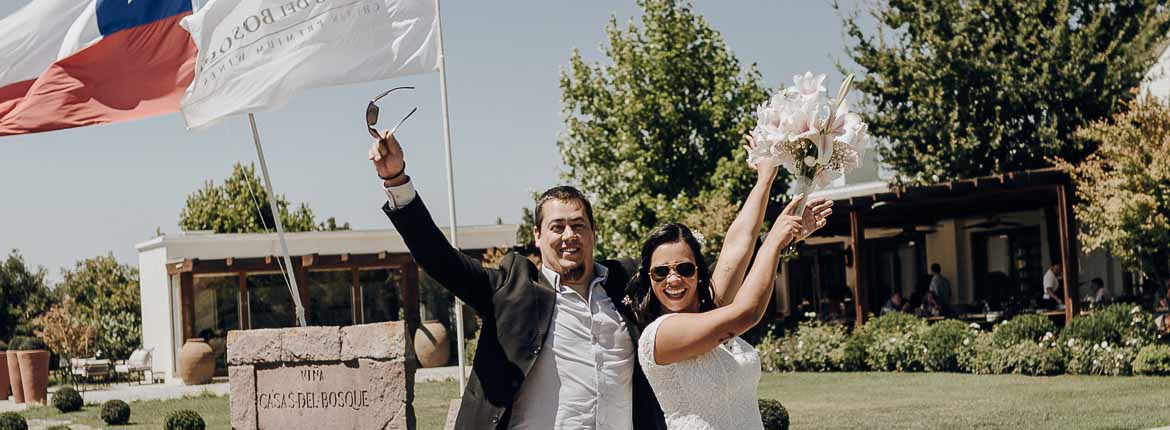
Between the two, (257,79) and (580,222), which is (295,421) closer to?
(257,79)

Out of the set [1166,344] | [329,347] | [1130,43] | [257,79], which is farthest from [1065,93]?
[329,347]

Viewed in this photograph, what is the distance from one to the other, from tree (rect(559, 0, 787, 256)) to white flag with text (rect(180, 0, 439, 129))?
50.9 ft

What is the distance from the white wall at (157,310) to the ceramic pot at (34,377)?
22.0 feet

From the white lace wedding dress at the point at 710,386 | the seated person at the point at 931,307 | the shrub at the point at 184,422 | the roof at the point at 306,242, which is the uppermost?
the roof at the point at 306,242

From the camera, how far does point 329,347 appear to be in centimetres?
1070

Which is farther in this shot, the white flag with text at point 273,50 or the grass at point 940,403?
the grass at point 940,403

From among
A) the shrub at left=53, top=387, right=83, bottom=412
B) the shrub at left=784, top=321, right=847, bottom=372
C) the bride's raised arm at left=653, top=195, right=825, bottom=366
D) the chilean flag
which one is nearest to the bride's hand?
the bride's raised arm at left=653, top=195, right=825, bottom=366

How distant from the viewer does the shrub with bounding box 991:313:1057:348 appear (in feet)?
66.8

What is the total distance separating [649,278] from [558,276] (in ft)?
1.78

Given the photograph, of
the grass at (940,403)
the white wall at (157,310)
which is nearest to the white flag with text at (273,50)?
the grass at (940,403)

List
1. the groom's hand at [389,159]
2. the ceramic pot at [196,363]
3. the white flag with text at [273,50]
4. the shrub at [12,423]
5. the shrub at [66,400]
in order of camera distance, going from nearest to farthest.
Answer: the groom's hand at [389,159], the white flag with text at [273,50], the shrub at [12,423], the shrub at [66,400], the ceramic pot at [196,363]

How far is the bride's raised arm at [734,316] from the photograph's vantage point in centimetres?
353

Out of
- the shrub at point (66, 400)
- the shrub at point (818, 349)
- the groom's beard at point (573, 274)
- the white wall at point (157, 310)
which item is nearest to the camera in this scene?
the groom's beard at point (573, 274)

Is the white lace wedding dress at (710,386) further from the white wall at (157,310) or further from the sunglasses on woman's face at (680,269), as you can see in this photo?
the white wall at (157,310)
